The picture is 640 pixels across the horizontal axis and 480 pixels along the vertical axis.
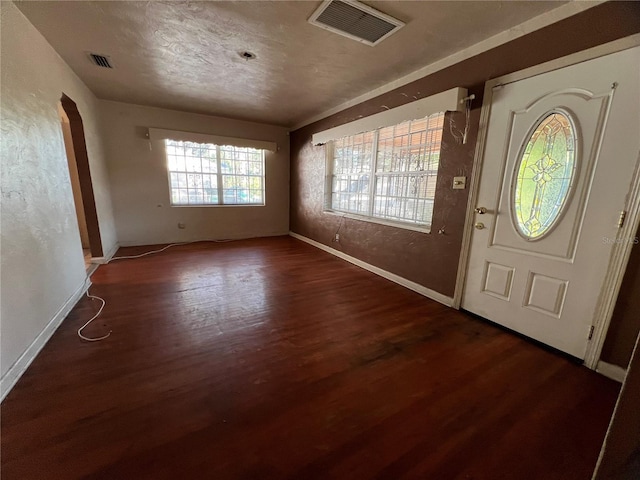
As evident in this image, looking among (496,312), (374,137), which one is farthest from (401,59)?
(496,312)

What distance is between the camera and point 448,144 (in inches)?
109

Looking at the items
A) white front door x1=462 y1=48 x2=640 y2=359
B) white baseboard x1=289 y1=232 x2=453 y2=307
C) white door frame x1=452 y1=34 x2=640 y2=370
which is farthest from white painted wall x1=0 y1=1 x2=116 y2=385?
white door frame x1=452 y1=34 x2=640 y2=370

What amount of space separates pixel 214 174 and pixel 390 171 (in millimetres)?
3790

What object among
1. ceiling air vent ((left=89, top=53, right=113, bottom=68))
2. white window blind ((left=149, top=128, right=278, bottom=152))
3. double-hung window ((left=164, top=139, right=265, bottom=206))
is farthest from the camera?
double-hung window ((left=164, top=139, right=265, bottom=206))

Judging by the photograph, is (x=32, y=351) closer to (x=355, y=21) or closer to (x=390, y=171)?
(x=355, y=21)

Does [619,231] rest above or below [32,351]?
above

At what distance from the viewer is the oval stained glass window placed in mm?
1942

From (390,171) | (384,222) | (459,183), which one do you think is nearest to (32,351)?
(384,222)

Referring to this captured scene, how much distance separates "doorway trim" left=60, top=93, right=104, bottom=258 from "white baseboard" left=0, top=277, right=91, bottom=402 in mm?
1477

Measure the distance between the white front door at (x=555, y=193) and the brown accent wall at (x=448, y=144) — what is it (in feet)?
0.54

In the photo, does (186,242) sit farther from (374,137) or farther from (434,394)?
(434,394)

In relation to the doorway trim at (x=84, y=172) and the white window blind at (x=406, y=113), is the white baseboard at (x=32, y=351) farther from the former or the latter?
the white window blind at (x=406, y=113)

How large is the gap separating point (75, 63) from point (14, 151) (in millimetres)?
1898

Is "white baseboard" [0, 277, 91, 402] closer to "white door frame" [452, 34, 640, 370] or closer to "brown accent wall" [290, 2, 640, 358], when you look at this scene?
"brown accent wall" [290, 2, 640, 358]
